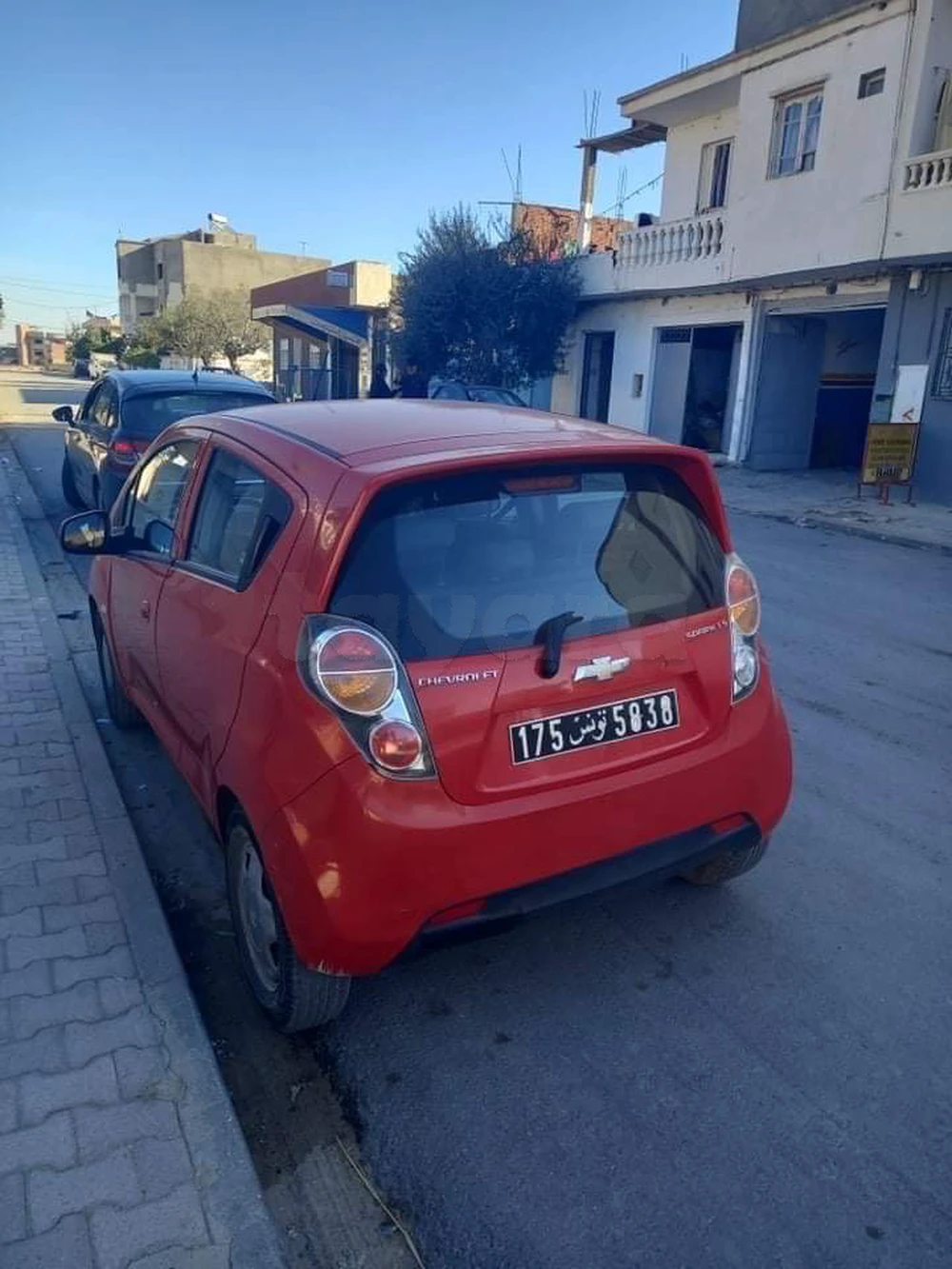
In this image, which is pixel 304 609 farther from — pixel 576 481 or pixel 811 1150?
pixel 811 1150

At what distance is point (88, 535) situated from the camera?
412cm

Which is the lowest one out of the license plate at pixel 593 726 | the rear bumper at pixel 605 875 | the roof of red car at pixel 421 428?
the rear bumper at pixel 605 875

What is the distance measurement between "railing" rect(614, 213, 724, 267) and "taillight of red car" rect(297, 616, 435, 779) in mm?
17157

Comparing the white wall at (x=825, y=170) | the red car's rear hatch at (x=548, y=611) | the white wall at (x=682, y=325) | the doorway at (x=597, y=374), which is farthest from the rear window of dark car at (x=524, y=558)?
the doorway at (x=597, y=374)

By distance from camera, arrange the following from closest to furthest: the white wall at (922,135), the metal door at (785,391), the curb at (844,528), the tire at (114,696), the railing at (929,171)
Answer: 1. the tire at (114,696)
2. the curb at (844,528)
3. the railing at (929,171)
4. the white wall at (922,135)
5. the metal door at (785,391)

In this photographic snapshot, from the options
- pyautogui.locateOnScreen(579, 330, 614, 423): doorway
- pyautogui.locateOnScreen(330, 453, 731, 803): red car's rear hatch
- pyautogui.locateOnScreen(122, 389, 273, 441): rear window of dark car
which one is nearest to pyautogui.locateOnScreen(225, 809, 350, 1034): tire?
pyautogui.locateOnScreen(330, 453, 731, 803): red car's rear hatch

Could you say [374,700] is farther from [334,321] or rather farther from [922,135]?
[334,321]

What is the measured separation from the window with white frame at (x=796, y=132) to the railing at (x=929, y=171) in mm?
2213

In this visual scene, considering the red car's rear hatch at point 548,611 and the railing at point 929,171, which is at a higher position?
the railing at point 929,171

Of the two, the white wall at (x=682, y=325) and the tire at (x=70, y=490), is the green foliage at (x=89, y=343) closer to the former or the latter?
the white wall at (x=682, y=325)

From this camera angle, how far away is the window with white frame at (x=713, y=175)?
765 inches

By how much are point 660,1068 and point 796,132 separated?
17.1 metres

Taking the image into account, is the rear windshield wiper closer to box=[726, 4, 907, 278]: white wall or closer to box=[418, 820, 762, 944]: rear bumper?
box=[418, 820, 762, 944]: rear bumper

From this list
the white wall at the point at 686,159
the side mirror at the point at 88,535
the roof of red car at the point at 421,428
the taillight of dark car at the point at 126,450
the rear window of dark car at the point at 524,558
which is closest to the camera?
the rear window of dark car at the point at 524,558
